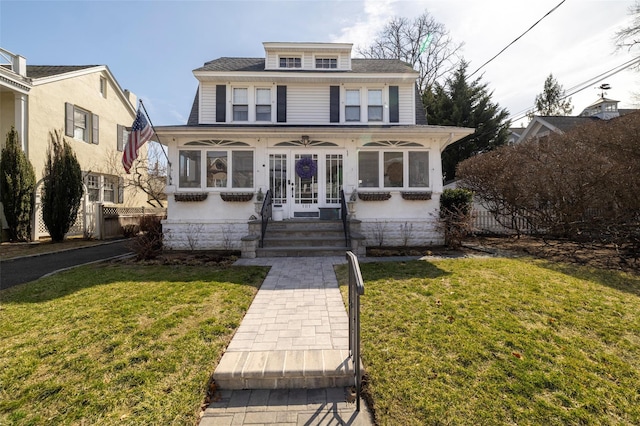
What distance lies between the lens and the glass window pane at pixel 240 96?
1103 centimetres

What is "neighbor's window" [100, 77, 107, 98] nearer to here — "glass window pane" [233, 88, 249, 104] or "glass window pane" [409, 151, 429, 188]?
"glass window pane" [233, 88, 249, 104]

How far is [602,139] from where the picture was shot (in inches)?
317

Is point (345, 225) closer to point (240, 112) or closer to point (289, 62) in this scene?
point (240, 112)

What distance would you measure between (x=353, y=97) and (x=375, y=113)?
1095mm

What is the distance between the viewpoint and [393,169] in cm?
959

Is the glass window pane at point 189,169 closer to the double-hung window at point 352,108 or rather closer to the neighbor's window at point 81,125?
the double-hung window at point 352,108

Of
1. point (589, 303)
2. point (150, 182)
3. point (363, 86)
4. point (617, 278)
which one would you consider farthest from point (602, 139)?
point (150, 182)

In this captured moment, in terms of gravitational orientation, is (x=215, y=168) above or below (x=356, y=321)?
above

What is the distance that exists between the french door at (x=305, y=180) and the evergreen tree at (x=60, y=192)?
27.9 feet

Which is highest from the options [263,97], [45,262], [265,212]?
[263,97]

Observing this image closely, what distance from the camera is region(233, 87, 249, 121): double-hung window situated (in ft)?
36.1

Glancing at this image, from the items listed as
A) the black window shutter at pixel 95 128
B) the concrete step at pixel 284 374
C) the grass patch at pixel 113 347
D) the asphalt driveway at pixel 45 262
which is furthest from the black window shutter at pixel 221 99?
the concrete step at pixel 284 374

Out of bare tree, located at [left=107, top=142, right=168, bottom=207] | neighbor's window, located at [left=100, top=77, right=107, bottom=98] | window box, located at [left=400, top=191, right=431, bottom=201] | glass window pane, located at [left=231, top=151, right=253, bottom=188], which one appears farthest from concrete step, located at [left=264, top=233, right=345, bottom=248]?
neighbor's window, located at [left=100, top=77, right=107, bottom=98]

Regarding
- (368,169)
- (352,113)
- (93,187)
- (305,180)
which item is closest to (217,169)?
(305,180)
